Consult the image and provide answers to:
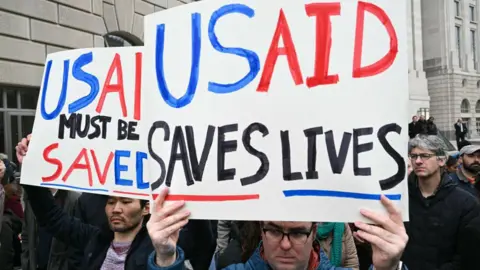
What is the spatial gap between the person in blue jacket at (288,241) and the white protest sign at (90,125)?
0.83m

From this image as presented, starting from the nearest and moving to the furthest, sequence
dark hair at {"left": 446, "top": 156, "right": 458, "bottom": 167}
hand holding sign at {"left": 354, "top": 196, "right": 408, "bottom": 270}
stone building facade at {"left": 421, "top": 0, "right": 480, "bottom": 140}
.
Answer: hand holding sign at {"left": 354, "top": 196, "right": 408, "bottom": 270} < dark hair at {"left": 446, "top": 156, "right": 458, "bottom": 167} < stone building facade at {"left": 421, "top": 0, "right": 480, "bottom": 140}

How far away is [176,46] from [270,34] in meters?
0.36

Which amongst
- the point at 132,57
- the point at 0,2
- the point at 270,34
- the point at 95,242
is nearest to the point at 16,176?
the point at 95,242

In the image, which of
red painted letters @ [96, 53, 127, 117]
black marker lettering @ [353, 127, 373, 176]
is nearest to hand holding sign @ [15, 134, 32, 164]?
red painted letters @ [96, 53, 127, 117]

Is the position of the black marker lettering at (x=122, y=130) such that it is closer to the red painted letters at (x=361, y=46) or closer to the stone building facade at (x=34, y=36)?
the red painted letters at (x=361, y=46)

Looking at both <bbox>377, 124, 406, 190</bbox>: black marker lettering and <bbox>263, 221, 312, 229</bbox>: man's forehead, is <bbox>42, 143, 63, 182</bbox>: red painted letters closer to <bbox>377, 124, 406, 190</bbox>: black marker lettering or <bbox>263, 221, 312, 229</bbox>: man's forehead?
<bbox>263, 221, 312, 229</bbox>: man's forehead

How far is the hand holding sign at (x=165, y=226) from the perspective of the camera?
1.68 metres

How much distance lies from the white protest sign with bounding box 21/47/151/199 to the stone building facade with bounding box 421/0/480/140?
40.4 metres

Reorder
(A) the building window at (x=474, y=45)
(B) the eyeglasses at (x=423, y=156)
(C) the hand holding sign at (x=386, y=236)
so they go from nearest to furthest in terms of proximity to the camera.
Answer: (C) the hand holding sign at (x=386, y=236), (B) the eyeglasses at (x=423, y=156), (A) the building window at (x=474, y=45)

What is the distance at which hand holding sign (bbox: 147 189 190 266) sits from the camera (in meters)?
1.68

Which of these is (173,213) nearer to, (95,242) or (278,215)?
(278,215)

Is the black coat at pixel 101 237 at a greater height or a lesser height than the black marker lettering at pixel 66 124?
lesser

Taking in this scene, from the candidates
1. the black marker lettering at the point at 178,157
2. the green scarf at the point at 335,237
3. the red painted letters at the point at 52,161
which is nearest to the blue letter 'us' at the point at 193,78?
the black marker lettering at the point at 178,157

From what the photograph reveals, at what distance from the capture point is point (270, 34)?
5.87ft
